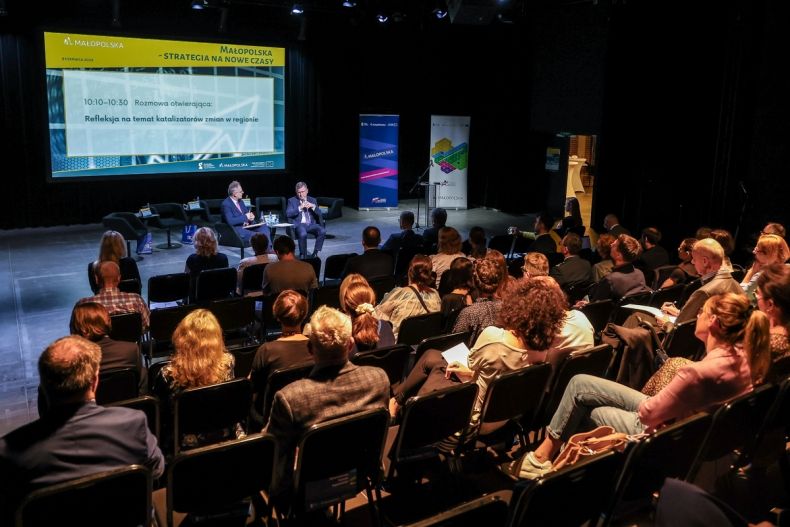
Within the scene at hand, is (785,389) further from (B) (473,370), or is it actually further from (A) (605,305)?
(A) (605,305)

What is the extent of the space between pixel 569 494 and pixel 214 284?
15.4ft

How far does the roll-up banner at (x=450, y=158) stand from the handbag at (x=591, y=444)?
12.2m

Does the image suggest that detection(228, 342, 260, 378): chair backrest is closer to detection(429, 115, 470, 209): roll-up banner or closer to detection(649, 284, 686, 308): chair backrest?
detection(649, 284, 686, 308): chair backrest

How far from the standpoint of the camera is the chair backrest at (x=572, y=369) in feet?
12.6

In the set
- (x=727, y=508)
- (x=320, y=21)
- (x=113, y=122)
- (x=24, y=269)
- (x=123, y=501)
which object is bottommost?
(x=24, y=269)

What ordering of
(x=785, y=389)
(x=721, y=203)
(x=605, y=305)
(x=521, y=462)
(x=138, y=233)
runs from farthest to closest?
(x=138, y=233) < (x=721, y=203) < (x=605, y=305) < (x=521, y=462) < (x=785, y=389)

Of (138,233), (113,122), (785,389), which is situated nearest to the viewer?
(785,389)

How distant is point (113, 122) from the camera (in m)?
12.5

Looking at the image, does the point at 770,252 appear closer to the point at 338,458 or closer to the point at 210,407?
the point at 338,458

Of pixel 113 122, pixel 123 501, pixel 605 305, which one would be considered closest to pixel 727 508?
pixel 123 501

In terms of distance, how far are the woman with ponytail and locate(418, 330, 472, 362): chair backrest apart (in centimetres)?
96

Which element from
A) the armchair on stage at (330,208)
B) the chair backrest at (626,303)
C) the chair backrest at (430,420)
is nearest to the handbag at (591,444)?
the chair backrest at (430,420)

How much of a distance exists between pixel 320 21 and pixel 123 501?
43.6ft

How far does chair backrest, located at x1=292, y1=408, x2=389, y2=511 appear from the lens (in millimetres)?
2949
